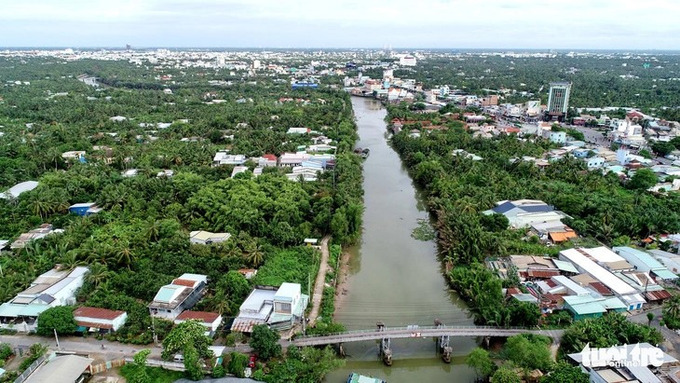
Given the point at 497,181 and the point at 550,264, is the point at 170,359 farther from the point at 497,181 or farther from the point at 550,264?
the point at 497,181

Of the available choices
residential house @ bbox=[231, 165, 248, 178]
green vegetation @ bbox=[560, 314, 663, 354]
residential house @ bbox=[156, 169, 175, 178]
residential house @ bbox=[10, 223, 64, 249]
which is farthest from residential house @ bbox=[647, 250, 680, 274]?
residential house @ bbox=[10, 223, 64, 249]

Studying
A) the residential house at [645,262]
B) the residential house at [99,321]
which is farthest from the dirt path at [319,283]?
the residential house at [645,262]

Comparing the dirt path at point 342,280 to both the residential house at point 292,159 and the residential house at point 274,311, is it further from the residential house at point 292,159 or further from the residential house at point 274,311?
the residential house at point 292,159

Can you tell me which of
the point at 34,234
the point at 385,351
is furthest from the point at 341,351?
the point at 34,234

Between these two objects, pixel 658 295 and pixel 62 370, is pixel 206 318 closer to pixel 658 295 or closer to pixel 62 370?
pixel 62 370

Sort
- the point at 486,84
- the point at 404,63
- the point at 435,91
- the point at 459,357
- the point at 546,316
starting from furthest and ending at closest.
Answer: the point at 404,63, the point at 486,84, the point at 435,91, the point at 546,316, the point at 459,357

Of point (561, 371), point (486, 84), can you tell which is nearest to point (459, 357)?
point (561, 371)
